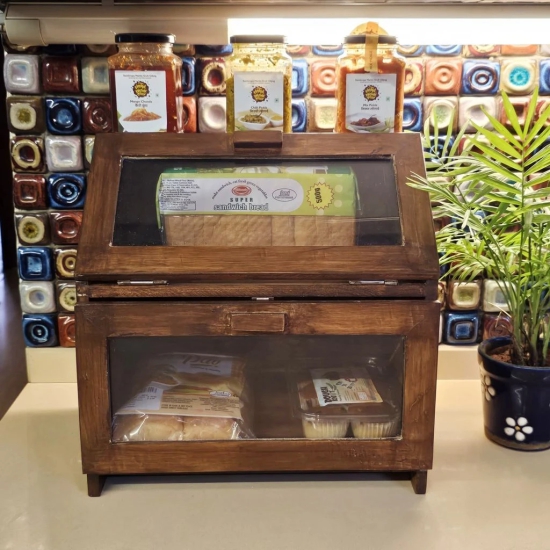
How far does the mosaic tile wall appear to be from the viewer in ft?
4.61

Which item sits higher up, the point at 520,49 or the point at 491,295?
the point at 520,49

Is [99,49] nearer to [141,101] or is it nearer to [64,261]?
[141,101]

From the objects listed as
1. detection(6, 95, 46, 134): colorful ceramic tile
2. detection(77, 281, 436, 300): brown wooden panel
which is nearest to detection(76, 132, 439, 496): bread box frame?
detection(77, 281, 436, 300): brown wooden panel

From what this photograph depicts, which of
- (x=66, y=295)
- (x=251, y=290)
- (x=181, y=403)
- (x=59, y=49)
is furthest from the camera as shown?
(x=66, y=295)

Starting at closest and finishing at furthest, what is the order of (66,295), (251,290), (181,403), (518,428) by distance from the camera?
(251,290) < (181,403) < (518,428) < (66,295)

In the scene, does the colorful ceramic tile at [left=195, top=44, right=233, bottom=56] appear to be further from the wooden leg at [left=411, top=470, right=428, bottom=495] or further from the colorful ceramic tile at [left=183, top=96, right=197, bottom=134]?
the wooden leg at [left=411, top=470, right=428, bottom=495]

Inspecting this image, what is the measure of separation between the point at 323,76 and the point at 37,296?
830 millimetres

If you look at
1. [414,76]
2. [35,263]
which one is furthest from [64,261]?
[414,76]

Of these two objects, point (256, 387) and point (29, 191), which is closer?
point (256, 387)

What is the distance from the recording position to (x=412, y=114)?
4.73ft

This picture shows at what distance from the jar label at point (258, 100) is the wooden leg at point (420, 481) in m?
0.66

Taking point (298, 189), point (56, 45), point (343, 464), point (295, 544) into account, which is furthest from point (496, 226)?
point (56, 45)

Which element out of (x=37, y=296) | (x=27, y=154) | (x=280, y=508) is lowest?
(x=280, y=508)

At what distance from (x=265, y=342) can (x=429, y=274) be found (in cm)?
30
